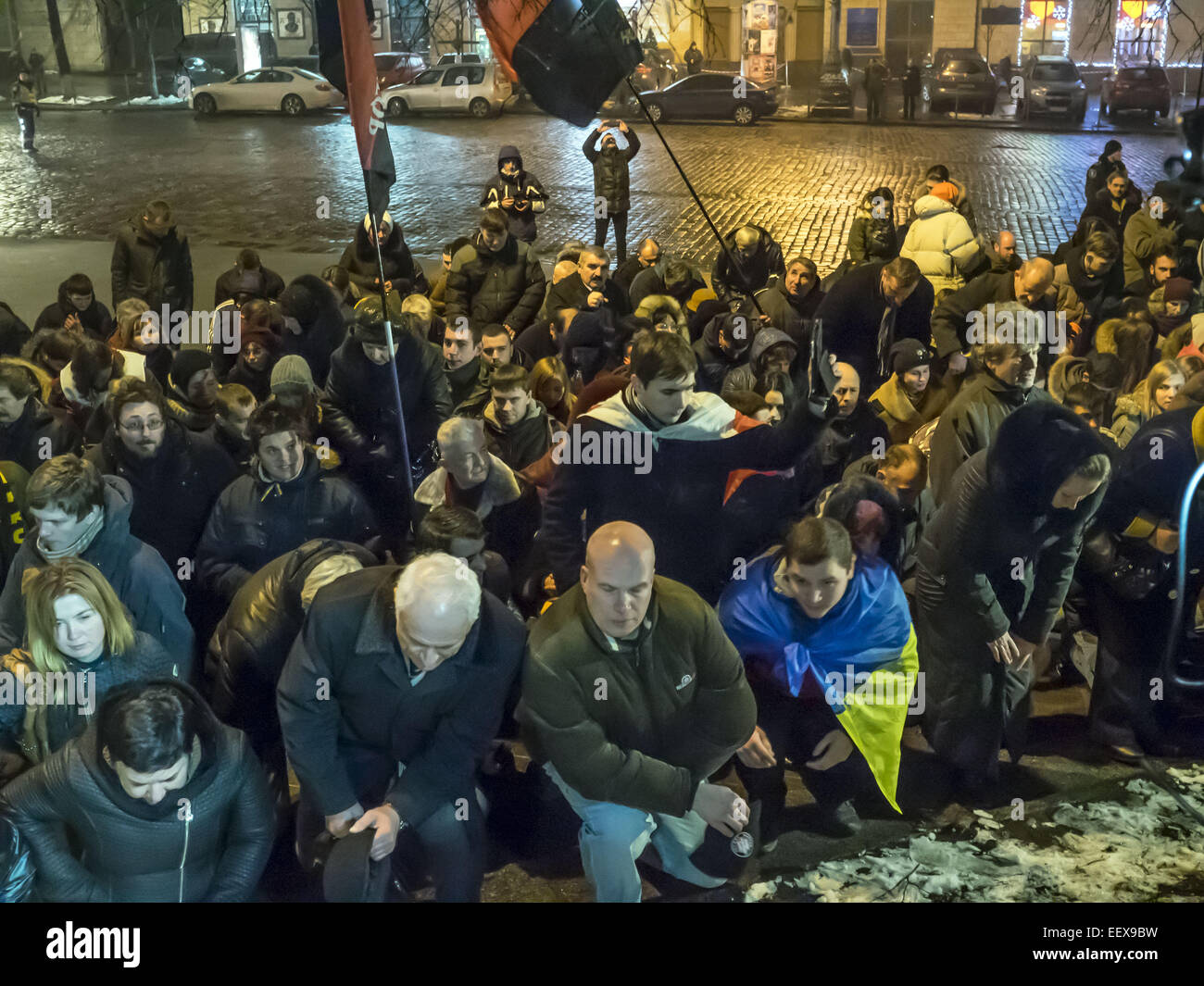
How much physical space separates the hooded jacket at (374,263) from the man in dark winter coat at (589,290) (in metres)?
1.30

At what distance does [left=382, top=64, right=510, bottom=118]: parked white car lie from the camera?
2452cm

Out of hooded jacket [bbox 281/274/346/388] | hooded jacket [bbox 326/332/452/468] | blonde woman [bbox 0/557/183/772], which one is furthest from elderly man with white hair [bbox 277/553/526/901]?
hooded jacket [bbox 281/274/346/388]

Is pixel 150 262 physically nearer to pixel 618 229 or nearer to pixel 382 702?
pixel 618 229

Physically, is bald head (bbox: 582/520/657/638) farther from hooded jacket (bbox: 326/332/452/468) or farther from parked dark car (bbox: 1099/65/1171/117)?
parked dark car (bbox: 1099/65/1171/117)

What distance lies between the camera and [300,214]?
16.0m

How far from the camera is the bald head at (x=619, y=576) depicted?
3.54 meters

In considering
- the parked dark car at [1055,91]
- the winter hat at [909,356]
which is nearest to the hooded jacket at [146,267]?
the winter hat at [909,356]

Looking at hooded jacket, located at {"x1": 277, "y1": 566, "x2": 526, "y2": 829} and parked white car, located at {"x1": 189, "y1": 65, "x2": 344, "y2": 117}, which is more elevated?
parked white car, located at {"x1": 189, "y1": 65, "x2": 344, "y2": 117}

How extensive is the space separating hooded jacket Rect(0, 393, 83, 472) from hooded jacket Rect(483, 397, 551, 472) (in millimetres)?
1635

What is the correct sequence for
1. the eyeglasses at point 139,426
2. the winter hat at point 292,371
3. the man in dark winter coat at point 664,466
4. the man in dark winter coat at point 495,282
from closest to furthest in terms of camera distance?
the man in dark winter coat at point 664,466 < the eyeglasses at point 139,426 < the winter hat at point 292,371 < the man in dark winter coat at point 495,282

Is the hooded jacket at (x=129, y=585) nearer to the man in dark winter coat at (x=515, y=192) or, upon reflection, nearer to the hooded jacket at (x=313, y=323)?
the hooded jacket at (x=313, y=323)

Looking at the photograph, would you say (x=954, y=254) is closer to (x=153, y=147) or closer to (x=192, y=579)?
(x=192, y=579)

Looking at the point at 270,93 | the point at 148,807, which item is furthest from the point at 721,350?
the point at 270,93
